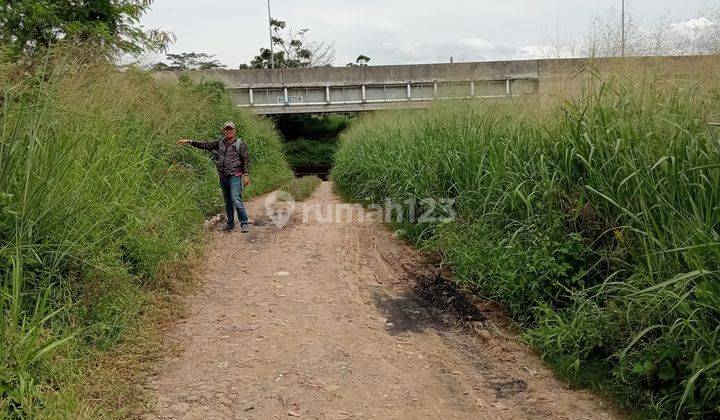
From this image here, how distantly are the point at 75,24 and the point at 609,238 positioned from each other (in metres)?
8.14

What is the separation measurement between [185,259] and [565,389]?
376cm

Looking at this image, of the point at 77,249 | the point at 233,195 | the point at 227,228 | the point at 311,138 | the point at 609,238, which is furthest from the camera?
the point at 311,138

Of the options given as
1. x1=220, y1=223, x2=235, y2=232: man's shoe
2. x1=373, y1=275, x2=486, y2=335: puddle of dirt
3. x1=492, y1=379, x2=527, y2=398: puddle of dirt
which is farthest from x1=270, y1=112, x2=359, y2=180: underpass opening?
x1=492, y1=379, x2=527, y2=398: puddle of dirt

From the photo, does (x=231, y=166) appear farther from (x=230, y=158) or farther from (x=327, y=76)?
(x=327, y=76)

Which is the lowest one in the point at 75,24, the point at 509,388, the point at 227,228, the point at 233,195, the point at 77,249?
the point at 509,388

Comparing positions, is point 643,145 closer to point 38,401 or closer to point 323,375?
point 323,375

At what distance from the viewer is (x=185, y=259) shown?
536cm

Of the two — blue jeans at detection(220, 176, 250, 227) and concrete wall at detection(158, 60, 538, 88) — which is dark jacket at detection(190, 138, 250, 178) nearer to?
blue jeans at detection(220, 176, 250, 227)

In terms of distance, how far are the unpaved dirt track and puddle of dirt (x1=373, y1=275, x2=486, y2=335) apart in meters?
0.02

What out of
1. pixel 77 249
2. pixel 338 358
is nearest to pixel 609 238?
pixel 338 358

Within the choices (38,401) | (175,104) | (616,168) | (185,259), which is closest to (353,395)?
(38,401)

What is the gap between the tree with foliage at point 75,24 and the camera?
763 centimetres

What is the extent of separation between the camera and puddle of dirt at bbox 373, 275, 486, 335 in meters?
4.34

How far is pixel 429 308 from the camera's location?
471 centimetres
